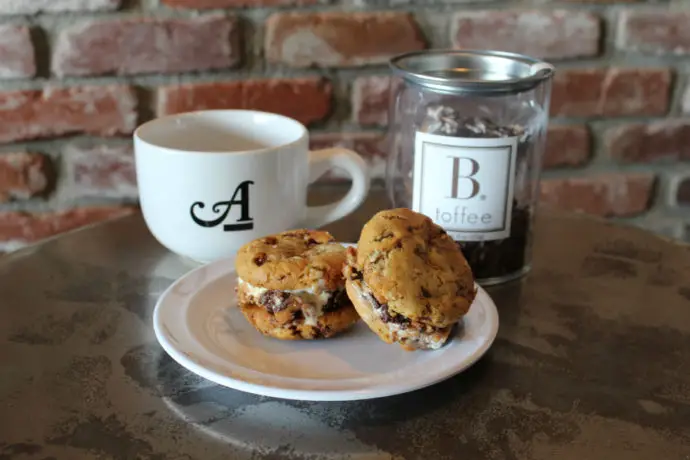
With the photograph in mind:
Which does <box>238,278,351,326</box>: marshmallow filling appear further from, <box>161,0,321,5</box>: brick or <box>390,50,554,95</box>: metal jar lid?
<box>161,0,321,5</box>: brick

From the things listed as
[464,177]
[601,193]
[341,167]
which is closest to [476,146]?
[464,177]

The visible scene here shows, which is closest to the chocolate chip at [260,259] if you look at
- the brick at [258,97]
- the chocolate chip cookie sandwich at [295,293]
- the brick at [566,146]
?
the chocolate chip cookie sandwich at [295,293]

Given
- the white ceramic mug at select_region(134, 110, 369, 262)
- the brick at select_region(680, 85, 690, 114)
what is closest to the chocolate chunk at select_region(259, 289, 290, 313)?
the white ceramic mug at select_region(134, 110, 369, 262)

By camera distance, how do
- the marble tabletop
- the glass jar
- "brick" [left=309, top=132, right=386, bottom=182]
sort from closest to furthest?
the marble tabletop
the glass jar
"brick" [left=309, top=132, right=386, bottom=182]

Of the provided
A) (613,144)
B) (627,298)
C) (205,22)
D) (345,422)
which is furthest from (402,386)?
(613,144)

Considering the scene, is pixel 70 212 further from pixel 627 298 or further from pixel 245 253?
pixel 627 298

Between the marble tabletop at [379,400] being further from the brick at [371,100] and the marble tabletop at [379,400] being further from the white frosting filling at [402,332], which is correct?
the brick at [371,100]
